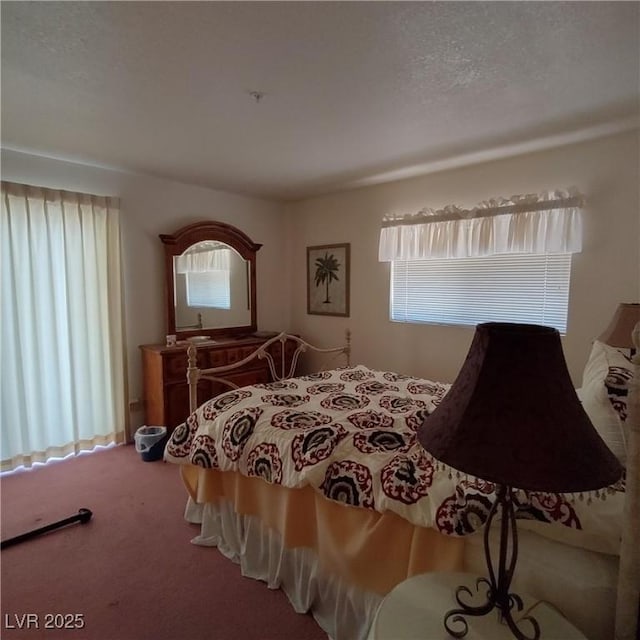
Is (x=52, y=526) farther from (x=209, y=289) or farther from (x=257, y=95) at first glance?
(x=257, y=95)

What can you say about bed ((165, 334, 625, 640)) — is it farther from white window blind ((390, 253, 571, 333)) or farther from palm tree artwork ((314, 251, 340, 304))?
palm tree artwork ((314, 251, 340, 304))

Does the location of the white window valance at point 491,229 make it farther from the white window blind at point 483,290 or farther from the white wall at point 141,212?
the white wall at point 141,212

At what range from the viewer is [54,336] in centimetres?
299

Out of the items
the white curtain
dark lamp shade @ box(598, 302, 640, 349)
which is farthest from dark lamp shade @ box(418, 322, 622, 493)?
the white curtain

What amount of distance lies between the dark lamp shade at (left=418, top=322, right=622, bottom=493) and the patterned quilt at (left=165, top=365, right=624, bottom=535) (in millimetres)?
543

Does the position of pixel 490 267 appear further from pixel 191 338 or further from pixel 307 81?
pixel 191 338

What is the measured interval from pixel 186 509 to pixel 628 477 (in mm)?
2262

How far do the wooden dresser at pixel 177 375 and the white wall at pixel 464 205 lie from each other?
3.46ft

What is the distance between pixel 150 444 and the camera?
3.10 m

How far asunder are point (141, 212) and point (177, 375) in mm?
1537

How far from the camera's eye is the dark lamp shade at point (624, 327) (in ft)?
6.16

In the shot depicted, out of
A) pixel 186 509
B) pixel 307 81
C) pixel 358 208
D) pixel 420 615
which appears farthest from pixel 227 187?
pixel 420 615

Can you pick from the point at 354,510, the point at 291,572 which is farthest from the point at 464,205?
the point at 291,572

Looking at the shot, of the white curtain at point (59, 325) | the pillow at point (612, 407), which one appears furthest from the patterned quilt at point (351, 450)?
the white curtain at point (59, 325)
